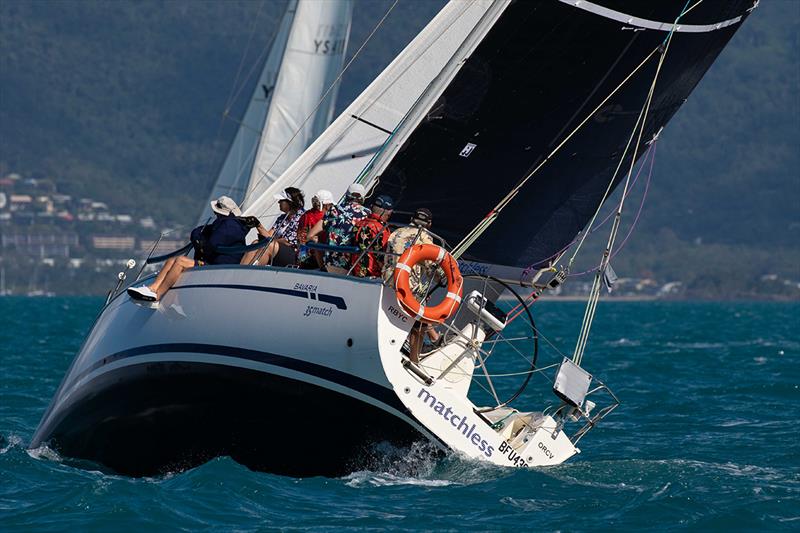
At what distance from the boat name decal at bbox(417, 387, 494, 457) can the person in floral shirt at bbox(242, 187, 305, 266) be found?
1.76 meters

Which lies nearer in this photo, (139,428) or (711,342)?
(139,428)

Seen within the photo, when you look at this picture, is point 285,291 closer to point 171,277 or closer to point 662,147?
point 171,277

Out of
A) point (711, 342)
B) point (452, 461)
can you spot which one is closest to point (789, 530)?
point (452, 461)

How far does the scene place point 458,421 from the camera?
9.27m

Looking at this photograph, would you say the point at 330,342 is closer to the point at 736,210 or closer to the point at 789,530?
the point at 789,530

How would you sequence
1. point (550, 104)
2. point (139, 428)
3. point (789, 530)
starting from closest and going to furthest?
point (789, 530), point (139, 428), point (550, 104)

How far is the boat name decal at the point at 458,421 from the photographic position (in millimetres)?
9156

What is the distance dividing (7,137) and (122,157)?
15624 millimetres

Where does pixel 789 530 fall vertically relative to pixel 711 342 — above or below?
below

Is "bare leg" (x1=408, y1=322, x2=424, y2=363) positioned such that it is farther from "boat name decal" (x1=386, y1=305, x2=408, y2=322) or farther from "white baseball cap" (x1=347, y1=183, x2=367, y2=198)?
"white baseball cap" (x1=347, y1=183, x2=367, y2=198)

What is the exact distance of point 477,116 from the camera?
10.7 meters

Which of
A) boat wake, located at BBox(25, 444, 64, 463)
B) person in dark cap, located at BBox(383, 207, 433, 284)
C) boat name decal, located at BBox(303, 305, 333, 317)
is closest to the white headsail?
person in dark cap, located at BBox(383, 207, 433, 284)

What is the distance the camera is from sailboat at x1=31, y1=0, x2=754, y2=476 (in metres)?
9.16

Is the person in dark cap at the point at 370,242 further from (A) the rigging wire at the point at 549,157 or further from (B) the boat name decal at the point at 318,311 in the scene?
(A) the rigging wire at the point at 549,157
